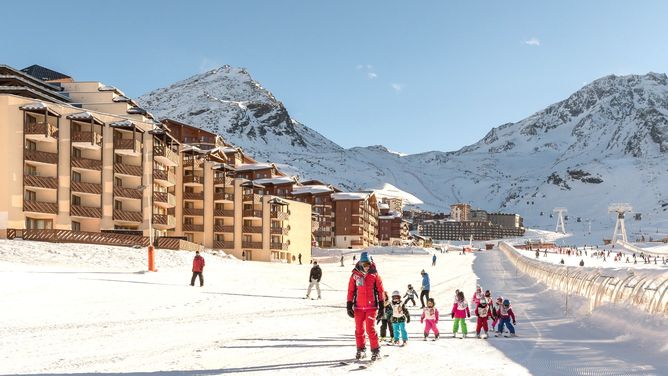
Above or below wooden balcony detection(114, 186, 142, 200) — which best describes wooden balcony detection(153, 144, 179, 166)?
above

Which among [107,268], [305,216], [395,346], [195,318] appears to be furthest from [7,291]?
[305,216]

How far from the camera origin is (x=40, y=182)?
45.7 metres

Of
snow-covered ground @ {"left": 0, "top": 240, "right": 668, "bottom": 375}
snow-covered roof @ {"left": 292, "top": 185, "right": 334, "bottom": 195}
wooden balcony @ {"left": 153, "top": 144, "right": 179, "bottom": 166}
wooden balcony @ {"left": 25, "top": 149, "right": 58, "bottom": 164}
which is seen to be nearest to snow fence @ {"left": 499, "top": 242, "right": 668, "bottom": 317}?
snow-covered ground @ {"left": 0, "top": 240, "right": 668, "bottom": 375}

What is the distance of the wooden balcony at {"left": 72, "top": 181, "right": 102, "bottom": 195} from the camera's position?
48.0 meters

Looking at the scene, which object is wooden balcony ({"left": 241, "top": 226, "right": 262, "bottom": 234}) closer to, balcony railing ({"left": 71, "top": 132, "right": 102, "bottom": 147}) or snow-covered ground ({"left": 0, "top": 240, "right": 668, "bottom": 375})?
balcony railing ({"left": 71, "top": 132, "right": 102, "bottom": 147})

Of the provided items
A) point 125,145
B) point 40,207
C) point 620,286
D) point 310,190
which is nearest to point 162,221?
point 125,145

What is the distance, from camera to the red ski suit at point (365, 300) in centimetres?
1160

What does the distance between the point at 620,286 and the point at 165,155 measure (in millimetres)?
45481

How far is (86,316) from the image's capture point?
720 inches

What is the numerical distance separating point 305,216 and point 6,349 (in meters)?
73.6

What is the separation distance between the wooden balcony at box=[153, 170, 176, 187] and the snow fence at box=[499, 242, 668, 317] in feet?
124

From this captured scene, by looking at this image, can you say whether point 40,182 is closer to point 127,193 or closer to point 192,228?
point 127,193

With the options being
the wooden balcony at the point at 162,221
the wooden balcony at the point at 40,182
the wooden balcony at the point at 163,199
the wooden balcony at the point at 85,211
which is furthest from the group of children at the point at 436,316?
the wooden balcony at the point at 163,199

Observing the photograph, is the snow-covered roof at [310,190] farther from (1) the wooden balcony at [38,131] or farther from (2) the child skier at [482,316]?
(2) the child skier at [482,316]
